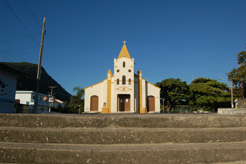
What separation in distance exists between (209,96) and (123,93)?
2122cm

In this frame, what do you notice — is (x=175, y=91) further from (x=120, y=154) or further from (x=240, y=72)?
(x=120, y=154)

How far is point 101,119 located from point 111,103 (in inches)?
972

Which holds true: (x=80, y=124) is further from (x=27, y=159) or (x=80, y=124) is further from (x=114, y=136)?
(x=27, y=159)

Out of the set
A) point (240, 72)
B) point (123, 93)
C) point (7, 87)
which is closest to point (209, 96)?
point (123, 93)

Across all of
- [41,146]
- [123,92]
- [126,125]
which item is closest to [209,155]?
[126,125]

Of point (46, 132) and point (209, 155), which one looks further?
point (46, 132)

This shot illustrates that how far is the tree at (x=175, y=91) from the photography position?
39.2m

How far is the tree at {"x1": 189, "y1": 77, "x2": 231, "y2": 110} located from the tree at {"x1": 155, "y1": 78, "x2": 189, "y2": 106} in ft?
5.37

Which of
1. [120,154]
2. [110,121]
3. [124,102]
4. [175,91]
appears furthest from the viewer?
[175,91]

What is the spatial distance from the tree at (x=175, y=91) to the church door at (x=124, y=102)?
1486 centimetres

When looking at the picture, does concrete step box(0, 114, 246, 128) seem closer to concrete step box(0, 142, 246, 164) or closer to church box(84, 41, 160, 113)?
concrete step box(0, 142, 246, 164)

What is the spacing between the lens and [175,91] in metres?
39.9

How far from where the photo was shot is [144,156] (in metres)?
2.52

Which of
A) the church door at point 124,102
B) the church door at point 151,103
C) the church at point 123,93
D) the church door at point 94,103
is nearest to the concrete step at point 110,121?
the church at point 123,93
